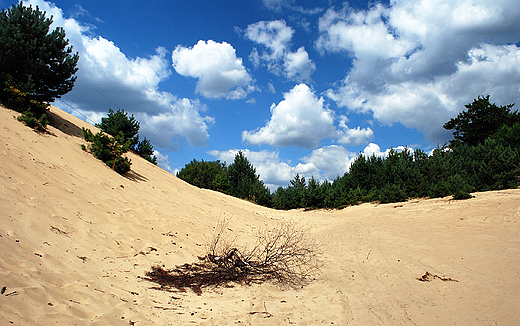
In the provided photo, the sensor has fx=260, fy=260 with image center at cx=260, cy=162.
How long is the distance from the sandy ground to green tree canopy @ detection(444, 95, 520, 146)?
37.4m

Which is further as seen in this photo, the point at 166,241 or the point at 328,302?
the point at 166,241

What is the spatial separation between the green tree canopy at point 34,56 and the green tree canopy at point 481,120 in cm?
4520

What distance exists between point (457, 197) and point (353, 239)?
7939 mm

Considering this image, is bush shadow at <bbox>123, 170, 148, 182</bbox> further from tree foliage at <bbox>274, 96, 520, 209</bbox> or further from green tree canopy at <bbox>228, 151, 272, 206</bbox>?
green tree canopy at <bbox>228, 151, 272, 206</bbox>

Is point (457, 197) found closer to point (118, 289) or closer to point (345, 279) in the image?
point (345, 279)

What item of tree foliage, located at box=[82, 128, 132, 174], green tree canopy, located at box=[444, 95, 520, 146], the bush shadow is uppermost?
green tree canopy, located at box=[444, 95, 520, 146]

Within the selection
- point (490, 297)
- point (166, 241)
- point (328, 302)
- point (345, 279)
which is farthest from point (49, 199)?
point (490, 297)

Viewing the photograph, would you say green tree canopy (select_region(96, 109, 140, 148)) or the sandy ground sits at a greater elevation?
green tree canopy (select_region(96, 109, 140, 148))

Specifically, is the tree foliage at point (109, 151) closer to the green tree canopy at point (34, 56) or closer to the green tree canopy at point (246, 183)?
the green tree canopy at point (34, 56)

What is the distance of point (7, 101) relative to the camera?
428 inches

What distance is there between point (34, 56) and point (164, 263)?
41.6ft

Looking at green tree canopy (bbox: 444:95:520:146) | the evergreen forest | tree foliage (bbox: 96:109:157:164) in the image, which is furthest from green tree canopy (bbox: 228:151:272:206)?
green tree canopy (bbox: 444:95:520:146)

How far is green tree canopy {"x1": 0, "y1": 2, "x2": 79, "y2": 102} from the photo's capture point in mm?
10961

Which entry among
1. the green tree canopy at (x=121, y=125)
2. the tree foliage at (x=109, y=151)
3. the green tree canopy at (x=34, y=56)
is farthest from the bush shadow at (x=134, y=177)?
the green tree canopy at (x=121, y=125)
